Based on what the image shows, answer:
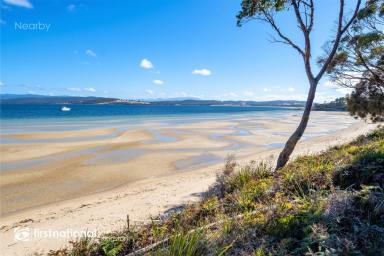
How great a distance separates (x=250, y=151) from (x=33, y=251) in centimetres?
1493

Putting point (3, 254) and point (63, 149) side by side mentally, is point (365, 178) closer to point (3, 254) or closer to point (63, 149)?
point (3, 254)

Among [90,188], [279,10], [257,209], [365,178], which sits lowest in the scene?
[90,188]

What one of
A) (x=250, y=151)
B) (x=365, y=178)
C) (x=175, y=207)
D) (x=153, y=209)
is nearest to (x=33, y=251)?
(x=153, y=209)

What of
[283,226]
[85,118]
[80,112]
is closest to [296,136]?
[283,226]

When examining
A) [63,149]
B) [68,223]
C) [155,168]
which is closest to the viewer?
[68,223]

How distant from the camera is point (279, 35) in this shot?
10.9 m

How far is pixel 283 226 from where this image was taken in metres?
4.00
